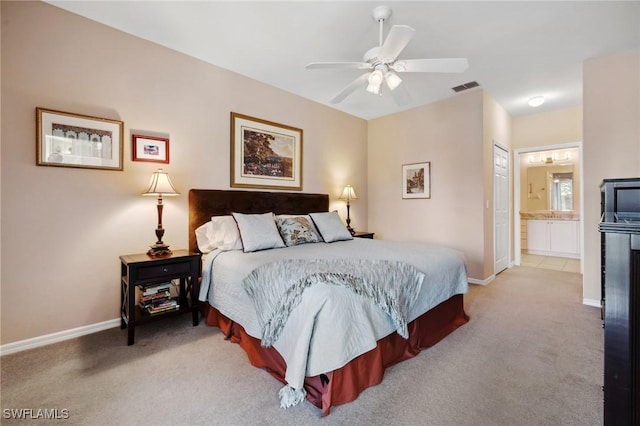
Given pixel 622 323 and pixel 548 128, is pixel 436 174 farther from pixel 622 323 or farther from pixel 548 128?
pixel 622 323

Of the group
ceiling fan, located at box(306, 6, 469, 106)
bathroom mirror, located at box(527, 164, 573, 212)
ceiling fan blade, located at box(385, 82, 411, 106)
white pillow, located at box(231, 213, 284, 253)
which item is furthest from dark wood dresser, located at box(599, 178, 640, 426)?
bathroom mirror, located at box(527, 164, 573, 212)

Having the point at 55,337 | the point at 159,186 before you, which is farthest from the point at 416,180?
the point at 55,337

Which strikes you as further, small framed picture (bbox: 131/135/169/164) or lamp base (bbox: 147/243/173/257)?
small framed picture (bbox: 131/135/169/164)

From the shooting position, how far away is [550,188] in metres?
6.23

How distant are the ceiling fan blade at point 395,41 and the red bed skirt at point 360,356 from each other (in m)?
2.01

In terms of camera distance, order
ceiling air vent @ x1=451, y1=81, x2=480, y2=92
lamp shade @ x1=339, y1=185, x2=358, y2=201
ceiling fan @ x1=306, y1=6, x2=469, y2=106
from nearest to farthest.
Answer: ceiling fan @ x1=306, y1=6, x2=469, y2=106 → ceiling air vent @ x1=451, y1=81, x2=480, y2=92 → lamp shade @ x1=339, y1=185, x2=358, y2=201

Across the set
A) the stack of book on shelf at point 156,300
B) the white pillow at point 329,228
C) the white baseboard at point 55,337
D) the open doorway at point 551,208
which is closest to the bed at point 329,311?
the stack of book on shelf at point 156,300

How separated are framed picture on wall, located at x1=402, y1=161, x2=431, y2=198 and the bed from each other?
1.86 metres

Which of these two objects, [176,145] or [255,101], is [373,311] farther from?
[255,101]

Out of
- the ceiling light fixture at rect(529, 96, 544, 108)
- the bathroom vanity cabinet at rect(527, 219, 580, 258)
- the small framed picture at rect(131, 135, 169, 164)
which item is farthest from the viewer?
the bathroom vanity cabinet at rect(527, 219, 580, 258)

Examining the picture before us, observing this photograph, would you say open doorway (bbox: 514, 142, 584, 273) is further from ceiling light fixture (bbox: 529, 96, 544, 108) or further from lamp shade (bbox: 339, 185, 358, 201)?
lamp shade (bbox: 339, 185, 358, 201)

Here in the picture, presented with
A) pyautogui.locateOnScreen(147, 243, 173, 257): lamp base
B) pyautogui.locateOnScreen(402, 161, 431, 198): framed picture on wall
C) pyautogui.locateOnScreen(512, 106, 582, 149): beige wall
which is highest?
pyautogui.locateOnScreen(512, 106, 582, 149): beige wall

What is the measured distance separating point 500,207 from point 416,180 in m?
1.46

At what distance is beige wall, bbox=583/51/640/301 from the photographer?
2.87m
